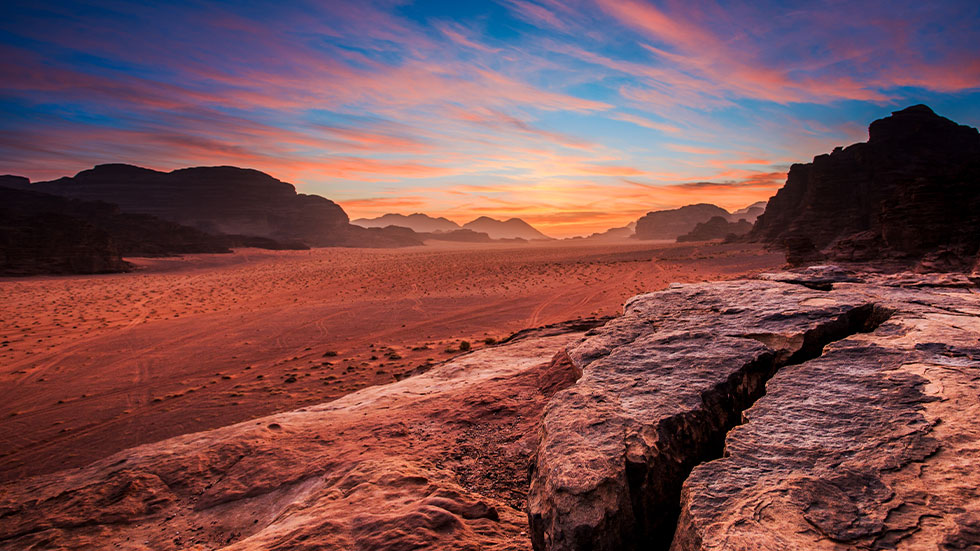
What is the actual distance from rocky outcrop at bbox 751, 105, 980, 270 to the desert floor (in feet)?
31.7

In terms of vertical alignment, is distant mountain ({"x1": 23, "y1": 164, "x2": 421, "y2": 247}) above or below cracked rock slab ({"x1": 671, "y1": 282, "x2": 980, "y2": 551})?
above

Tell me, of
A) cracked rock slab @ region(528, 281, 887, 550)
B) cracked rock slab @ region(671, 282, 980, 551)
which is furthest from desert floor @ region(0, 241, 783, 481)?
cracked rock slab @ region(671, 282, 980, 551)

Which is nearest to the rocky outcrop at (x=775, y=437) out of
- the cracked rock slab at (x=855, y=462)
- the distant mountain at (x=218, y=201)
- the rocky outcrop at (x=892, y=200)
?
the cracked rock slab at (x=855, y=462)

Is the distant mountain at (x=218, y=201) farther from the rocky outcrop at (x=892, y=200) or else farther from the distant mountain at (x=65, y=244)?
the rocky outcrop at (x=892, y=200)

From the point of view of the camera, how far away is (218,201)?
104 m

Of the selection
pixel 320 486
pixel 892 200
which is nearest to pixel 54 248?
pixel 320 486

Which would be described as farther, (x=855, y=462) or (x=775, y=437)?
(x=775, y=437)

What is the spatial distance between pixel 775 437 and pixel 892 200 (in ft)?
103

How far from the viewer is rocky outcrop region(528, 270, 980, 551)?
6.84 feet

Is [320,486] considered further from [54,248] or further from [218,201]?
[218,201]

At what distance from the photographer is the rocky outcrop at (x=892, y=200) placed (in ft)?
69.1

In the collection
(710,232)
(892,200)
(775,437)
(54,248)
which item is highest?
(710,232)

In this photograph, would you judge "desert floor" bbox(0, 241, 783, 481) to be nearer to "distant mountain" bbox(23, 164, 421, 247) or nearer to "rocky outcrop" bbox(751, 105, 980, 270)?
"rocky outcrop" bbox(751, 105, 980, 270)

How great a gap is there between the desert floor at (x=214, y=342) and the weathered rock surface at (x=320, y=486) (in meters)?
2.98
